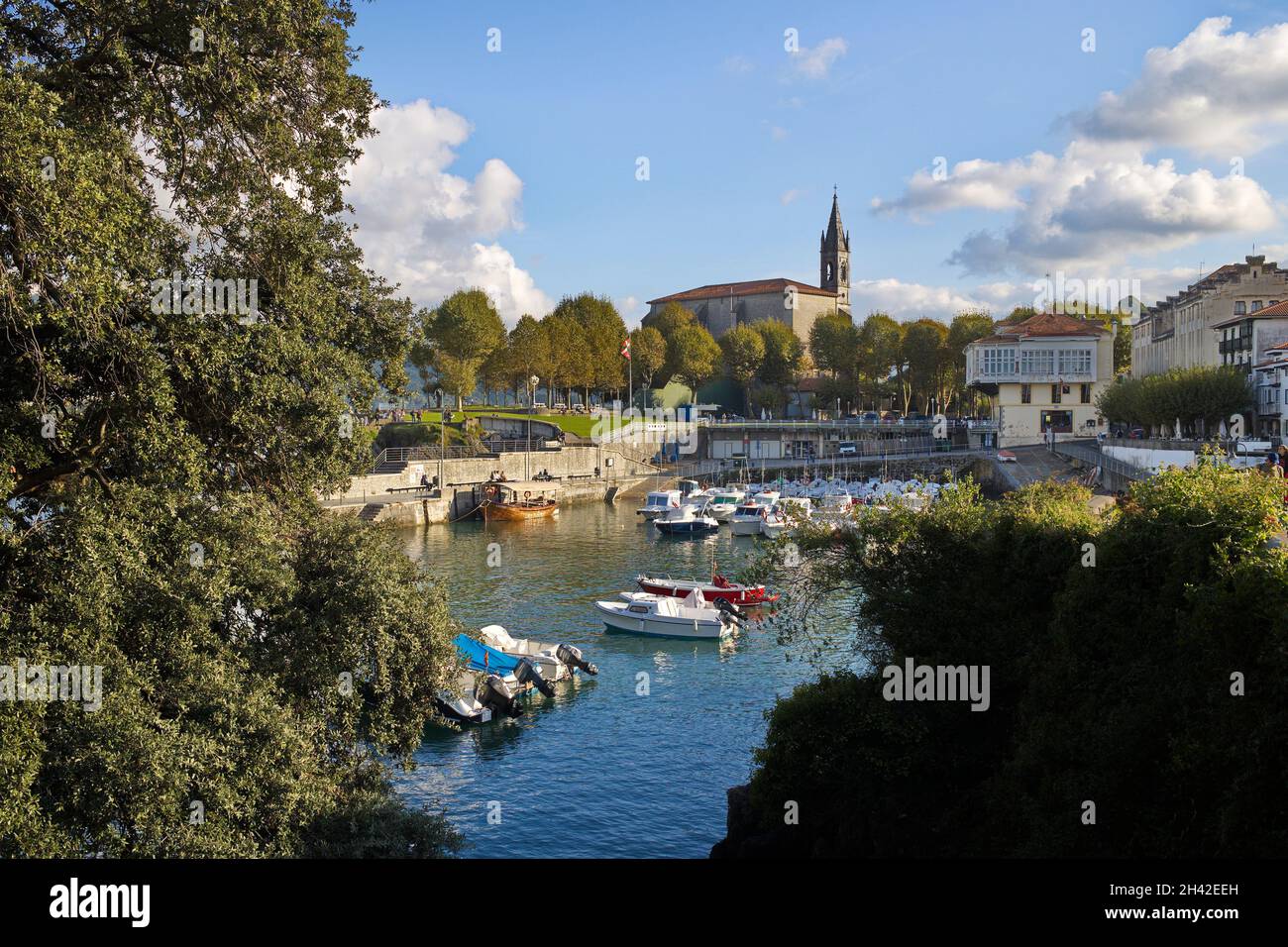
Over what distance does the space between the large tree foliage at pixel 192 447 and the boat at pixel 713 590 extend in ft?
77.7

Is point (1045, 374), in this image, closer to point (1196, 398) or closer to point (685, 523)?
point (1196, 398)

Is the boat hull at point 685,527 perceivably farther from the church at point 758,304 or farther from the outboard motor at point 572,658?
the church at point 758,304

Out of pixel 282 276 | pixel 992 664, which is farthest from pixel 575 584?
pixel 282 276

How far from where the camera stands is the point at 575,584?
45719mm

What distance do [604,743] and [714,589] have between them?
14117mm

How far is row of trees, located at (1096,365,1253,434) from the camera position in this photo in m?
61.6

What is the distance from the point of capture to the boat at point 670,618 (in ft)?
119

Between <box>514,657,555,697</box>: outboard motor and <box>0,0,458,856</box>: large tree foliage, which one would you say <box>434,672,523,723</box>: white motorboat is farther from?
<box>0,0,458,856</box>: large tree foliage

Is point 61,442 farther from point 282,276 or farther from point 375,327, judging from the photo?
point 375,327

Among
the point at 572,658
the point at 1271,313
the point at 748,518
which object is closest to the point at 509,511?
the point at 748,518

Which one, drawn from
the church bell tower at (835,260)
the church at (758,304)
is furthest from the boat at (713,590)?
the church bell tower at (835,260)

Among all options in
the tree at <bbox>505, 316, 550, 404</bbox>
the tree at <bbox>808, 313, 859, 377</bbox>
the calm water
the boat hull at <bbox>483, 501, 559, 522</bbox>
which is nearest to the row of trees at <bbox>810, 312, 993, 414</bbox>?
the tree at <bbox>808, 313, 859, 377</bbox>

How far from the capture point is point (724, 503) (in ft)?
236
